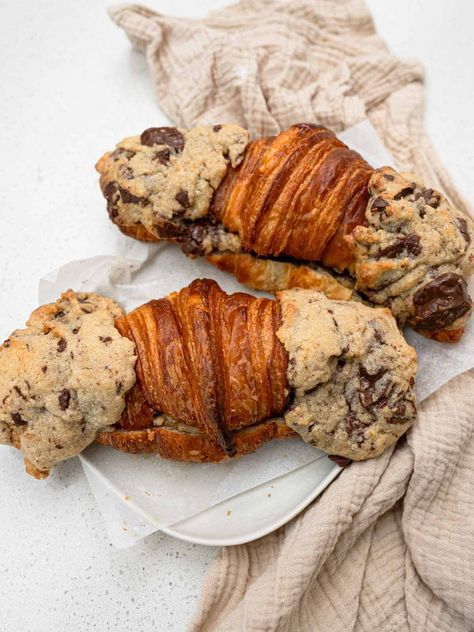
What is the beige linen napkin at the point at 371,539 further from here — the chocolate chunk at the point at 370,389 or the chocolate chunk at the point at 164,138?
the chocolate chunk at the point at 164,138

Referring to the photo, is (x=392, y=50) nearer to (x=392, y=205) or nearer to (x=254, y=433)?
(x=392, y=205)

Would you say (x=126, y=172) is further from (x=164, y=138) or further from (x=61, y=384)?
(x=61, y=384)

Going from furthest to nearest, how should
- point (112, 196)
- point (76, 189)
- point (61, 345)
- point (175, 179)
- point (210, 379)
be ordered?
point (76, 189) → point (112, 196) → point (175, 179) → point (61, 345) → point (210, 379)

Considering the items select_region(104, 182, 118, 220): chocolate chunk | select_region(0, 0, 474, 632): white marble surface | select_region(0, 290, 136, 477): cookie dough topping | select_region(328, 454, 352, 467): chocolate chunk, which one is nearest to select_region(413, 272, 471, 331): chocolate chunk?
select_region(328, 454, 352, 467): chocolate chunk

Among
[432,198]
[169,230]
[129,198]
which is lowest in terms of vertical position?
[432,198]

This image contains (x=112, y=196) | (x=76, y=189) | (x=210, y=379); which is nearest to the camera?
(x=210, y=379)

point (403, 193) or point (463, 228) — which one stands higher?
point (403, 193)

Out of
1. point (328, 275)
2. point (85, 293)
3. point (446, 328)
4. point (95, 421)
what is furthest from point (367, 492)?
point (85, 293)

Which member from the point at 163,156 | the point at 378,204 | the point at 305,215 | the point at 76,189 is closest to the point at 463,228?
the point at 378,204
